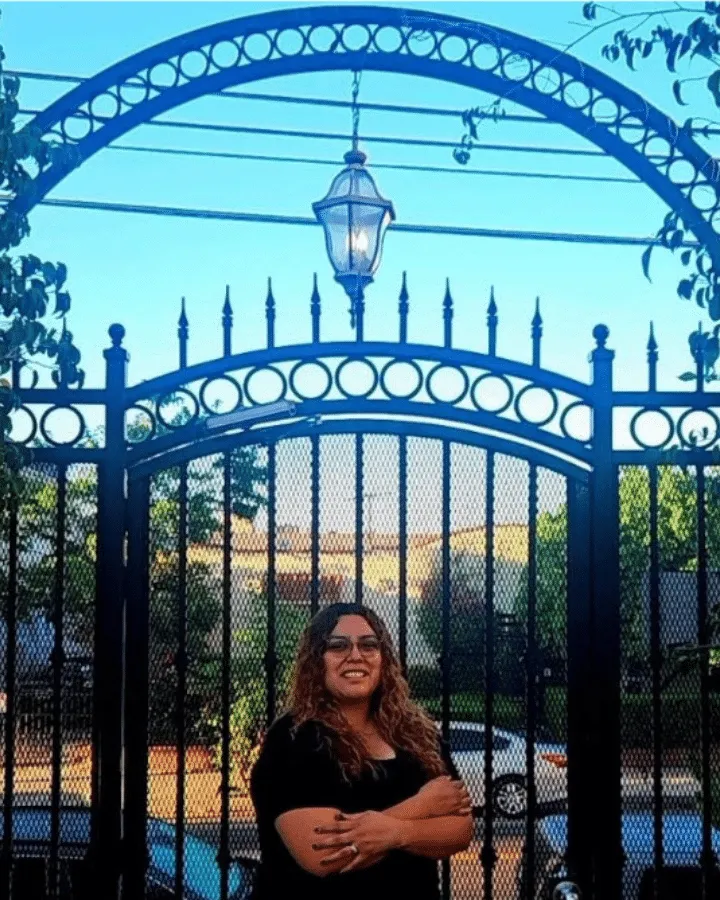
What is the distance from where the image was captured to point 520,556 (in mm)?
4504

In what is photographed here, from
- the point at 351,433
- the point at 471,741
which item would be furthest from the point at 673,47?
the point at 471,741

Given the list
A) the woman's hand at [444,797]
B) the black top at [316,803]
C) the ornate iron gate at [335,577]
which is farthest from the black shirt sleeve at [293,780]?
the ornate iron gate at [335,577]

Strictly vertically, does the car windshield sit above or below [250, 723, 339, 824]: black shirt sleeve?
below

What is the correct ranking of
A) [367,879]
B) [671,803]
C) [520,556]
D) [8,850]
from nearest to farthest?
[367,879]
[8,850]
[520,556]
[671,803]

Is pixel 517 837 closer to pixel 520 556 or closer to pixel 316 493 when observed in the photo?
pixel 520 556

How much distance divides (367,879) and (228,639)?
62.0 inches

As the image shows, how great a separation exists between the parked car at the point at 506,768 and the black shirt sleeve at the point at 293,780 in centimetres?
159

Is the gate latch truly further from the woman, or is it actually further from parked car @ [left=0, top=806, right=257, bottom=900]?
the woman

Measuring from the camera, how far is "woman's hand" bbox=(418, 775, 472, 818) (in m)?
2.98

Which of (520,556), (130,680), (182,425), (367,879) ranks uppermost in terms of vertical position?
(182,425)

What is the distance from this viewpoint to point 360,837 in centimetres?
282

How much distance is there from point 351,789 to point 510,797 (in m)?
1.64

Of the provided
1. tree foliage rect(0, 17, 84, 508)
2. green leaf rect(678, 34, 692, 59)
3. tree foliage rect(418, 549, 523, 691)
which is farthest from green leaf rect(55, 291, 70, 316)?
green leaf rect(678, 34, 692, 59)

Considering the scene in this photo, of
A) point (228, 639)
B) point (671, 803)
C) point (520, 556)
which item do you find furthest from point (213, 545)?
point (671, 803)
